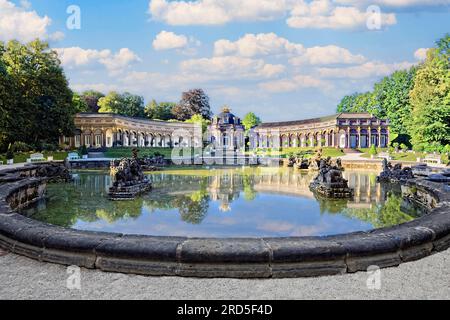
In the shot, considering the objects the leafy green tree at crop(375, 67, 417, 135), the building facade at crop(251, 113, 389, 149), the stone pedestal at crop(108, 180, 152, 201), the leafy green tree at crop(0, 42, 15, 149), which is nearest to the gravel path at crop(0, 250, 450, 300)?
the stone pedestal at crop(108, 180, 152, 201)

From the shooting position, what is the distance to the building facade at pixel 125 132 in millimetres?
56969

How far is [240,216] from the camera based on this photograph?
28.0 ft

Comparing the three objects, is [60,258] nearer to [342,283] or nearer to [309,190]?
[342,283]

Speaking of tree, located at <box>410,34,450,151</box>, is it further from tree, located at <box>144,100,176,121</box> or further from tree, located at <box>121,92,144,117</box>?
tree, located at <box>144,100,176,121</box>

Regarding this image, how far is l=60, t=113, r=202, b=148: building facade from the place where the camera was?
187ft

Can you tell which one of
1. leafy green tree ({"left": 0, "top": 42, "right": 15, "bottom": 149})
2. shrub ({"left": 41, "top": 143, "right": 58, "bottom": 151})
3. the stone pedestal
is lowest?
the stone pedestal

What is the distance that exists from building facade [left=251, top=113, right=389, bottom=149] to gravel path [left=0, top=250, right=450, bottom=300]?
61007 mm

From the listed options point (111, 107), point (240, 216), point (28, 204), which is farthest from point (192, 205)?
point (111, 107)

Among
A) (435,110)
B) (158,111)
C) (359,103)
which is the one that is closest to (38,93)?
(435,110)

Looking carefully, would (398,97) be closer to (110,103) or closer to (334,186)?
(334,186)

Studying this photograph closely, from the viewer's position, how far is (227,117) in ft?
289

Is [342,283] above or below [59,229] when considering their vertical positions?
below

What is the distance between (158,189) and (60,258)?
931cm

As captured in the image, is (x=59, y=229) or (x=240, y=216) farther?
(x=240, y=216)
